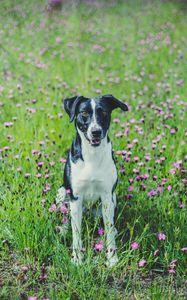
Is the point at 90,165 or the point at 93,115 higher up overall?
the point at 93,115

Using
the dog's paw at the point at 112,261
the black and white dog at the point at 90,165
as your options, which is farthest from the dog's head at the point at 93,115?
the dog's paw at the point at 112,261

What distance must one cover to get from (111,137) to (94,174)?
1739 millimetres

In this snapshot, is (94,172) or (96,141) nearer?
(96,141)

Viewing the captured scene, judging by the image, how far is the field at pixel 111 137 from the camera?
3.44 m

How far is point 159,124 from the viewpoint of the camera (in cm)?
574

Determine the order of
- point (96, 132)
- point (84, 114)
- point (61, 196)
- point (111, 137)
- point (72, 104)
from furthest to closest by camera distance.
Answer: point (111, 137), point (61, 196), point (72, 104), point (84, 114), point (96, 132)

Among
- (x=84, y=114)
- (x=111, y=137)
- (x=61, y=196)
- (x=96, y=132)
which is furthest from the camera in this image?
(x=111, y=137)

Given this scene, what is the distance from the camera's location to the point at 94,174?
362 cm

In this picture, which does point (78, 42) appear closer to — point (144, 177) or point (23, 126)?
point (23, 126)

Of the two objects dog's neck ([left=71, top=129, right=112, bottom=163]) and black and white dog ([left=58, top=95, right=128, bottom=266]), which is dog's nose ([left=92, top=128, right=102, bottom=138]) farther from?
dog's neck ([left=71, top=129, right=112, bottom=163])

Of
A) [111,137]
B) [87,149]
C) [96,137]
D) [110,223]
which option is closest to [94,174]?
[87,149]

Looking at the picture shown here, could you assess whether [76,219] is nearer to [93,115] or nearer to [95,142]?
[95,142]

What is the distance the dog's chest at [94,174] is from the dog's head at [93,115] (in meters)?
0.16

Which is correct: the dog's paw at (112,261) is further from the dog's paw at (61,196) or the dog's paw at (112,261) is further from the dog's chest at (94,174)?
the dog's paw at (61,196)
